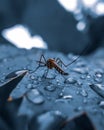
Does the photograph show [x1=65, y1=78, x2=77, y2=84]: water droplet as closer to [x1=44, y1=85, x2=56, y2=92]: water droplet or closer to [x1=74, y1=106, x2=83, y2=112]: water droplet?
[x1=44, y1=85, x2=56, y2=92]: water droplet

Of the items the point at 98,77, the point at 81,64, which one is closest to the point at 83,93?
the point at 98,77

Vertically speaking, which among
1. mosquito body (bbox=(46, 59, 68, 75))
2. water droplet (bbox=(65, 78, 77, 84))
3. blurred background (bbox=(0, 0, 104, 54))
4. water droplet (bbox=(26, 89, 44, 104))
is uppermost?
blurred background (bbox=(0, 0, 104, 54))

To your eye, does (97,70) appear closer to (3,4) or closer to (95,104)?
(95,104)

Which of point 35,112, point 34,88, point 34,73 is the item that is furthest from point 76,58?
point 35,112

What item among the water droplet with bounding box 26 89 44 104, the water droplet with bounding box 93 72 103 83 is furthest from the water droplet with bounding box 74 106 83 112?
the water droplet with bounding box 93 72 103 83

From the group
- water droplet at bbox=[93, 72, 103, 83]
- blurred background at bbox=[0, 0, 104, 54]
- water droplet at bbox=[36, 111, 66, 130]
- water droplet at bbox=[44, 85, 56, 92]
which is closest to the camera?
water droplet at bbox=[36, 111, 66, 130]

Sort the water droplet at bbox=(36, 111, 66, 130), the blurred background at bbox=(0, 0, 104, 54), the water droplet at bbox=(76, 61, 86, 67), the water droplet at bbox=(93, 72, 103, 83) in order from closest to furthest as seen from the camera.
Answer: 1. the water droplet at bbox=(36, 111, 66, 130)
2. the water droplet at bbox=(93, 72, 103, 83)
3. the water droplet at bbox=(76, 61, 86, 67)
4. the blurred background at bbox=(0, 0, 104, 54)

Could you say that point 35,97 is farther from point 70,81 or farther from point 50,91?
point 70,81
